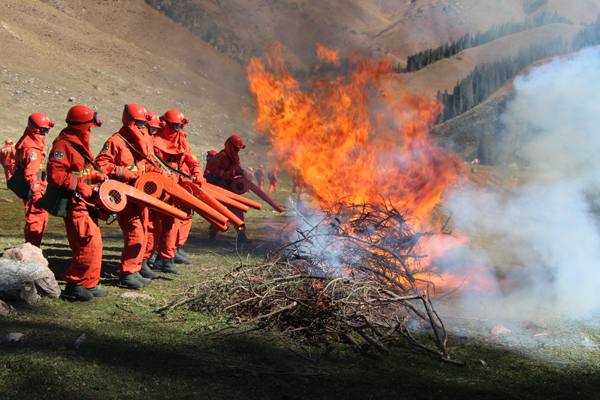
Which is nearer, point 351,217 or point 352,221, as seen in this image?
point 352,221

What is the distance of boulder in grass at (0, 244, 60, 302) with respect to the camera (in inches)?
161

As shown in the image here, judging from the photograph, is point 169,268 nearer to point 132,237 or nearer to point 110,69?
point 132,237

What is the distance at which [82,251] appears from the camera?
180 inches

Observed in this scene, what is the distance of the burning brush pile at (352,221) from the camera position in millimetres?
4102

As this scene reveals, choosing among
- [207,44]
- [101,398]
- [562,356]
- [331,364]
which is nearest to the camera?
[101,398]

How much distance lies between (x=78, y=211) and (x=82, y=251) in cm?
44

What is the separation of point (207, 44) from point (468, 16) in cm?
6217

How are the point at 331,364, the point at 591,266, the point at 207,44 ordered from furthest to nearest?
1. the point at 207,44
2. the point at 591,266
3. the point at 331,364

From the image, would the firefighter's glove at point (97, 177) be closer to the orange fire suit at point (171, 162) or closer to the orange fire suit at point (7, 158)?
the orange fire suit at point (171, 162)

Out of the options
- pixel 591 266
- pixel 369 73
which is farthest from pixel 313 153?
pixel 591 266

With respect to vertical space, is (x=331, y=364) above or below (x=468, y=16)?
below

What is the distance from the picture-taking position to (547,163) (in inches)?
372

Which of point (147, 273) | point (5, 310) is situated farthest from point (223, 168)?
point (5, 310)

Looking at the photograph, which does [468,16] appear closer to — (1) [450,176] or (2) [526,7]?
(2) [526,7]
